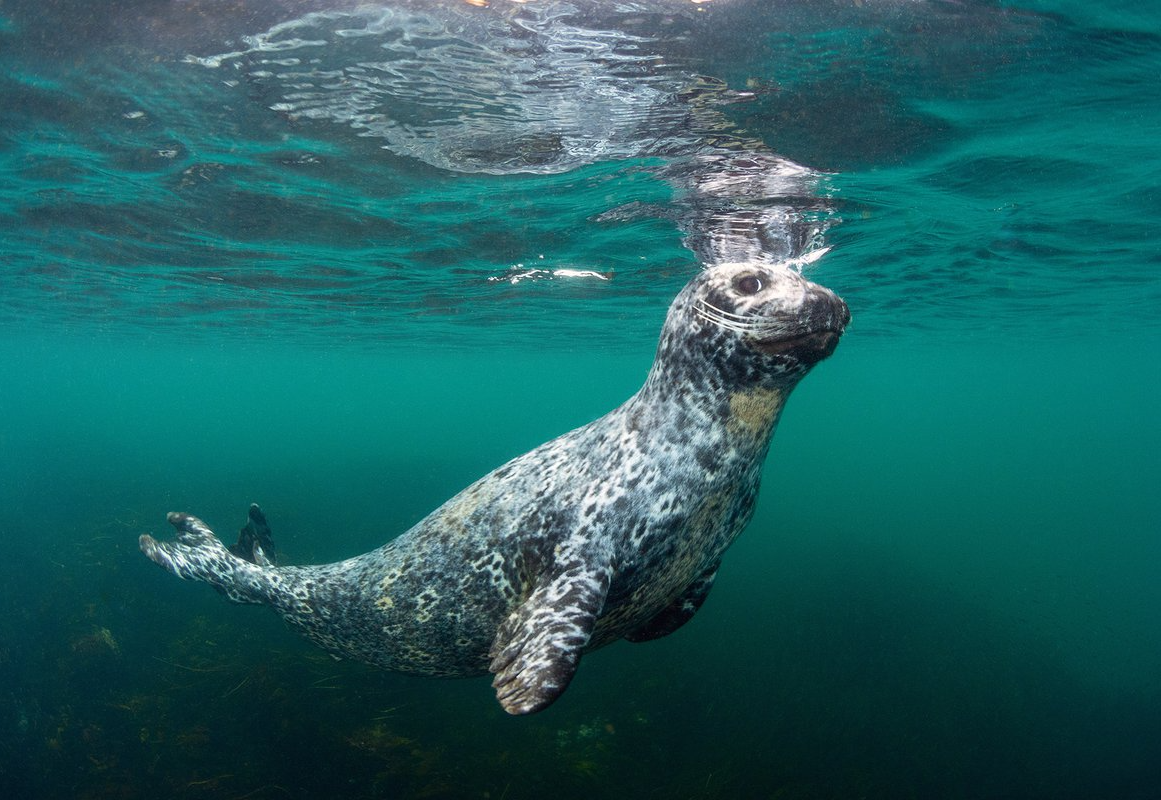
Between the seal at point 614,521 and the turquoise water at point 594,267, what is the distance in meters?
3.04

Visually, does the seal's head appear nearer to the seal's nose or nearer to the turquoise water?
the seal's nose

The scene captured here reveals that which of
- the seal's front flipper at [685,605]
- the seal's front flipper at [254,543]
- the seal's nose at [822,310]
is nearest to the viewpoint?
the seal's nose at [822,310]

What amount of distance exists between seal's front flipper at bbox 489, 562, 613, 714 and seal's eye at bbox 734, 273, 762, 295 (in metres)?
1.94

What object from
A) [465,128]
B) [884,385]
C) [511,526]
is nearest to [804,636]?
[511,526]

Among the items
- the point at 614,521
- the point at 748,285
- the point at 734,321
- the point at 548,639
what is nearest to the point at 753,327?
the point at 734,321

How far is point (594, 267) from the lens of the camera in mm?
14781

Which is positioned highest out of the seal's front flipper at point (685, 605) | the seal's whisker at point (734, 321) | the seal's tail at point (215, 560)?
the seal's whisker at point (734, 321)

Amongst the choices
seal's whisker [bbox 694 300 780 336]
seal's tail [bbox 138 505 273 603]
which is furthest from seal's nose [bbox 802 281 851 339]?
seal's tail [bbox 138 505 273 603]

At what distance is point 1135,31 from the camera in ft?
→ 17.5

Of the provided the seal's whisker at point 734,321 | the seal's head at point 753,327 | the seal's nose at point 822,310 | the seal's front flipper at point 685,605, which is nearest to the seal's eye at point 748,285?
the seal's head at point 753,327

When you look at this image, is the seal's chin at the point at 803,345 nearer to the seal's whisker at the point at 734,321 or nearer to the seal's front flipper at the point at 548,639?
the seal's whisker at the point at 734,321

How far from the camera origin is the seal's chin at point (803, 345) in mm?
3492

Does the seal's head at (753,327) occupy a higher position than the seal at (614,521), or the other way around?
the seal's head at (753,327)

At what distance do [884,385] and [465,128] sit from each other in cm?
7665
